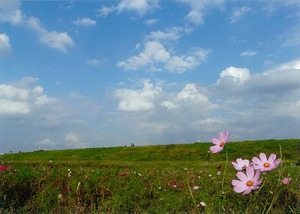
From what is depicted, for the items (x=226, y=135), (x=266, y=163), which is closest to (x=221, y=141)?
(x=226, y=135)

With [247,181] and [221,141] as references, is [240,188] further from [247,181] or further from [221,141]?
[221,141]

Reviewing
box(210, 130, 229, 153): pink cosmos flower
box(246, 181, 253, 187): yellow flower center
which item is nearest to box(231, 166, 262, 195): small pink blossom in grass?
box(246, 181, 253, 187): yellow flower center

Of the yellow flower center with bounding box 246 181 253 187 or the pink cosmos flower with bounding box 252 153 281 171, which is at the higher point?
the pink cosmos flower with bounding box 252 153 281 171

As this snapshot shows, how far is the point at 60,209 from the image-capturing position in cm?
446

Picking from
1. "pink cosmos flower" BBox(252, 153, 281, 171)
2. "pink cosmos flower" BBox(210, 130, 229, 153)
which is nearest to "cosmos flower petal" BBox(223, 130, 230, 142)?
"pink cosmos flower" BBox(210, 130, 229, 153)

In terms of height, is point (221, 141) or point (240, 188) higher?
point (221, 141)

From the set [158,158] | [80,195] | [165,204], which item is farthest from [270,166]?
[158,158]

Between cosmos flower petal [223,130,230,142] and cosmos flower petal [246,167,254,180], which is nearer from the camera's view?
cosmos flower petal [246,167,254,180]

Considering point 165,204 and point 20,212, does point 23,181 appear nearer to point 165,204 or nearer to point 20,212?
point 20,212

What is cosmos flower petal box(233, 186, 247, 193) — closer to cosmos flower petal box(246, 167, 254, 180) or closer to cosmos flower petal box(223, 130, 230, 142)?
cosmos flower petal box(246, 167, 254, 180)

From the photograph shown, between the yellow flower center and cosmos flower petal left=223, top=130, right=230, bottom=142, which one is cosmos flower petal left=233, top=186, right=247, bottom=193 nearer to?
the yellow flower center

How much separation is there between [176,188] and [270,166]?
3.90 metres

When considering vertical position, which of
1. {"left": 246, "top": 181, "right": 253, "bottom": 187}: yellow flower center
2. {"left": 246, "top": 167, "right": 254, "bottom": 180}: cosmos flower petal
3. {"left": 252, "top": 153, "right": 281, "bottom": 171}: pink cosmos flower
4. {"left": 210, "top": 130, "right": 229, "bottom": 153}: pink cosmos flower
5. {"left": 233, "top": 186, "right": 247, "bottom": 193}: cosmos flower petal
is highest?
{"left": 210, "top": 130, "right": 229, "bottom": 153}: pink cosmos flower

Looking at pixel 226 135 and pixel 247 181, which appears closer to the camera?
pixel 247 181
